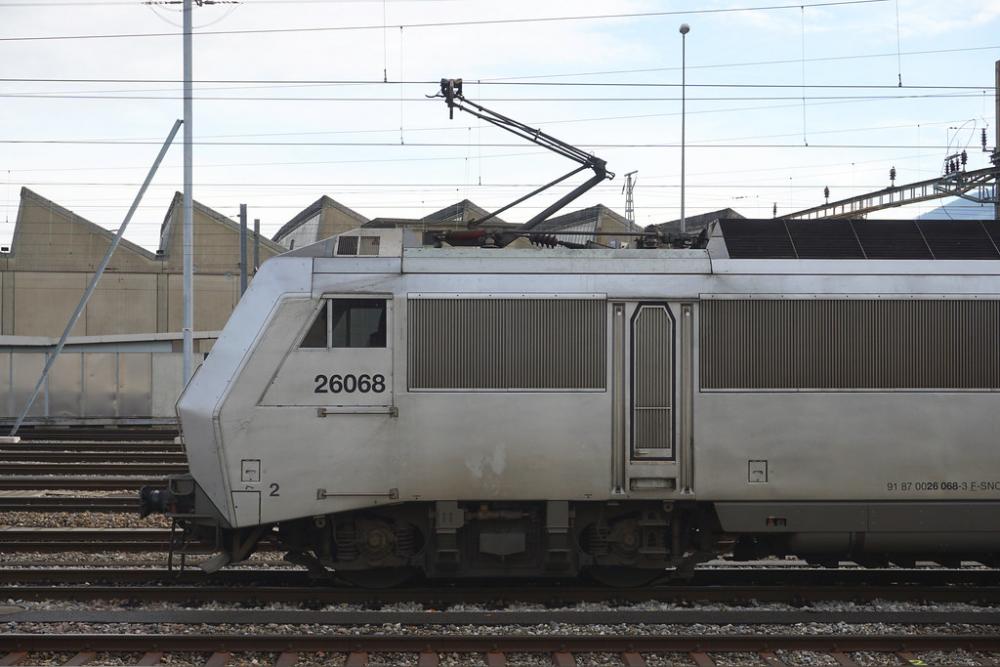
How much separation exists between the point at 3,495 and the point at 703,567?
1182 centimetres

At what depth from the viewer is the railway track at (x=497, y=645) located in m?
7.71

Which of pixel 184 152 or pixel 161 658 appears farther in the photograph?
pixel 184 152

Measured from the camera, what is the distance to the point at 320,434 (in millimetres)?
8586

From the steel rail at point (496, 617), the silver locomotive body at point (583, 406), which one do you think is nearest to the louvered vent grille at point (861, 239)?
the silver locomotive body at point (583, 406)

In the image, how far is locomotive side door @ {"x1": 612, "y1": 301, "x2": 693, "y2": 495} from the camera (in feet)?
28.6

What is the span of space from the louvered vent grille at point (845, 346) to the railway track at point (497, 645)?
2373mm

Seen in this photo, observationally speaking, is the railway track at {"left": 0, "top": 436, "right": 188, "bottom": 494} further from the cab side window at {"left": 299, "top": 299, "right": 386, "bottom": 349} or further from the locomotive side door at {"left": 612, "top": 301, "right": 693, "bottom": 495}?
the locomotive side door at {"left": 612, "top": 301, "right": 693, "bottom": 495}

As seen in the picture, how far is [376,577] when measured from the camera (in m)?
→ 9.34

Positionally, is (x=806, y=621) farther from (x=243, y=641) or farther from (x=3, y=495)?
(x=3, y=495)

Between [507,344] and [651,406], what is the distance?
153 cm

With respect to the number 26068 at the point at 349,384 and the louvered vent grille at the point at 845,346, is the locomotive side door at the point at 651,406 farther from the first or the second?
the number 26068 at the point at 349,384

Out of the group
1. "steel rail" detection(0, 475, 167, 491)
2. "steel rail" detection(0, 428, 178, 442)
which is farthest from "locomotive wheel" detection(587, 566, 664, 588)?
"steel rail" detection(0, 428, 178, 442)

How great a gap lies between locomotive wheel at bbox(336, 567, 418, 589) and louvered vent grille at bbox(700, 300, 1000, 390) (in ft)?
12.2

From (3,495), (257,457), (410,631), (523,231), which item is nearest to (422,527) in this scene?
(410,631)
